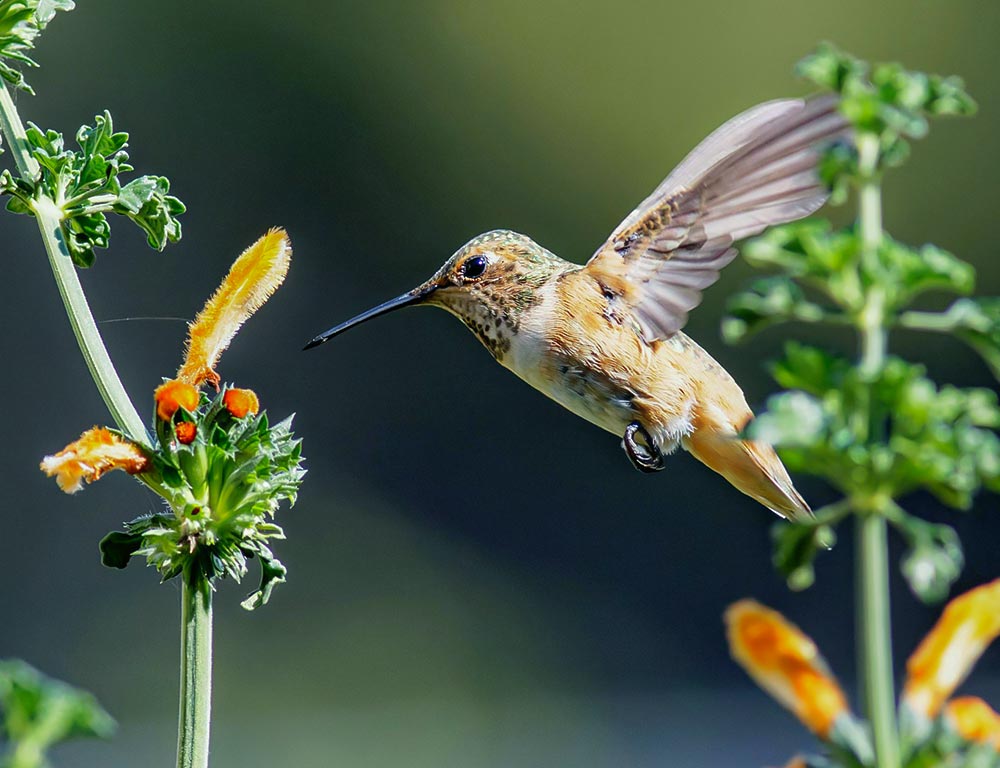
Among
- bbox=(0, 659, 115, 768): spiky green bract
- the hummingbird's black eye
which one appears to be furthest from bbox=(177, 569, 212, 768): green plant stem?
the hummingbird's black eye

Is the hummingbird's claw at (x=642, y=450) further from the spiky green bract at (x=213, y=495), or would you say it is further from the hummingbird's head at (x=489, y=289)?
the spiky green bract at (x=213, y=495)

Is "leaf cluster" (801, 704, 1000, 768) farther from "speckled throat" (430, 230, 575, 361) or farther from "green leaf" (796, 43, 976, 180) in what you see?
"speckled throat" (430, 230, 575, 361)

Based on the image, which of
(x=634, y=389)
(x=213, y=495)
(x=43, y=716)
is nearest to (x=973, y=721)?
(x=43, y=716)

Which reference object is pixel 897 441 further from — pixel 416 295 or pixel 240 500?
pixel 416 295

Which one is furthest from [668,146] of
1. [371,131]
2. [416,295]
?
[416,295]

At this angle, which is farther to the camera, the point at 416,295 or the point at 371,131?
the point at 371,131

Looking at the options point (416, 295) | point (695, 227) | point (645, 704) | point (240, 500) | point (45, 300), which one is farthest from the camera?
point (45, 300)
